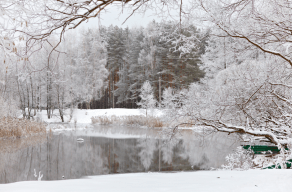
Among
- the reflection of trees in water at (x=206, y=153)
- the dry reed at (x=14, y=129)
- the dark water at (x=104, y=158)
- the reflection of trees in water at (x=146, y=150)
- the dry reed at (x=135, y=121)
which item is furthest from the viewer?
the dry reed at (x=135, y=121)

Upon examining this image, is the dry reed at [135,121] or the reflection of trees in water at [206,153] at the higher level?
the dry reed at [135,121]

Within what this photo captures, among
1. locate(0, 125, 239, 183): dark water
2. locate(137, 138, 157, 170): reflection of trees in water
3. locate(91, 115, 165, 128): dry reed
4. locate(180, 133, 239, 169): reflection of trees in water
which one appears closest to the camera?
locate(0, 125, 239, 183): dark water

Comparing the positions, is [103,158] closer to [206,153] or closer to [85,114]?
[206,153]

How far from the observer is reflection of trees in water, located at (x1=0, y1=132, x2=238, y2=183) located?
23.9 ft

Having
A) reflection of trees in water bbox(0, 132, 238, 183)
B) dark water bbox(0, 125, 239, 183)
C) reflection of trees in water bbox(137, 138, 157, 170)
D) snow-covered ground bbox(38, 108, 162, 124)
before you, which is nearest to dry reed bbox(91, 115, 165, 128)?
snow-covered ground bbox(38, 108, 162, 124)

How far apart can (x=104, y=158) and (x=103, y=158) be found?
4cm

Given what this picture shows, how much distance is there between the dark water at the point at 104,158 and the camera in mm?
7227

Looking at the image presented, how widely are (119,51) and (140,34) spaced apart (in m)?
4.54

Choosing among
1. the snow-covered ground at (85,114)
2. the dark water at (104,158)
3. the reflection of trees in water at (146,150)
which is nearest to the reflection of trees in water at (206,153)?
the dark water at (104,158)

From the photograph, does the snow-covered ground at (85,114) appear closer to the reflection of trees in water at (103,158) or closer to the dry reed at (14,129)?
the dry reed at (14,129)

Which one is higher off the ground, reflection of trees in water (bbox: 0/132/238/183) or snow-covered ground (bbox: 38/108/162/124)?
snow-covered ground (bbox: 38/108/162/124)

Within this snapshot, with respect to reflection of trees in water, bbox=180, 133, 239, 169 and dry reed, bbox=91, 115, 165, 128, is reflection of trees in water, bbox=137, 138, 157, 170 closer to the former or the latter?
reflection of trees in water, bbox=180, 133, 239, 169

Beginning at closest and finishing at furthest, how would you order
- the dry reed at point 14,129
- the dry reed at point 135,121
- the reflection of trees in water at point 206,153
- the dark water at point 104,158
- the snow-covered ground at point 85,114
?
the dark water at point 104,158
the reflection of trees in water at point 206,153
the dry reed at point 14,129
the dry reed at point 135,121
the snow-covered ground at point 85,114

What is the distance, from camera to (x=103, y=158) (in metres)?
9.26
